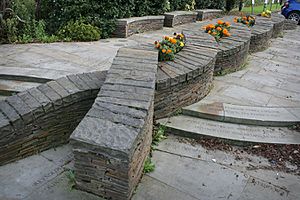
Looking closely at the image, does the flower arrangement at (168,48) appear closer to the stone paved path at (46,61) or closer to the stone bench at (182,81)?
the stone bench at (182,81)

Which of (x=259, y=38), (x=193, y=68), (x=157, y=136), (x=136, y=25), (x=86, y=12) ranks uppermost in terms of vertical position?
(x=86, y=12)

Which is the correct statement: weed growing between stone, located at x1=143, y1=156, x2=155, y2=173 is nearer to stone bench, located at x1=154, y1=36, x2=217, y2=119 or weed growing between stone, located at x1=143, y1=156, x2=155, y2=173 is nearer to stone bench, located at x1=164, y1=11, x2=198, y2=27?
stone bench, located at x1=154, y1=36, x2=217, y2=119

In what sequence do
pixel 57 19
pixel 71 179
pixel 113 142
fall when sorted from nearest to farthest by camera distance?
1. pixel 113 142
2. pixel 71 179
3. pixel 57 19

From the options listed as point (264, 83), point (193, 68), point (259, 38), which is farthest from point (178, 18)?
point (193, 68)

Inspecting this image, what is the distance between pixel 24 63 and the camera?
491 centimetres

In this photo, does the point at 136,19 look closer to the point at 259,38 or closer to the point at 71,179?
the point at 259,38

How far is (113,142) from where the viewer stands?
85.2 inches

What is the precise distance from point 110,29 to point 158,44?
3.86 m

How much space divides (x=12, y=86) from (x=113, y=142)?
2.55 meters

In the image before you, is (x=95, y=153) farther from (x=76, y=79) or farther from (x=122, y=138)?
(x=76, y=79)

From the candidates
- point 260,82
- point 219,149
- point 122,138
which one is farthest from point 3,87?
point 260,82

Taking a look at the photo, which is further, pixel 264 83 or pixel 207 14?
pixel 207 14

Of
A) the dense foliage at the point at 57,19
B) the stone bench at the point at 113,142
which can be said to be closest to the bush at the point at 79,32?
the dense foliage at the point at 57,19

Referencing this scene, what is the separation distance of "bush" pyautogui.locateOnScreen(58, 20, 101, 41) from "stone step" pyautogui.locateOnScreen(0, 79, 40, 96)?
299 cm
